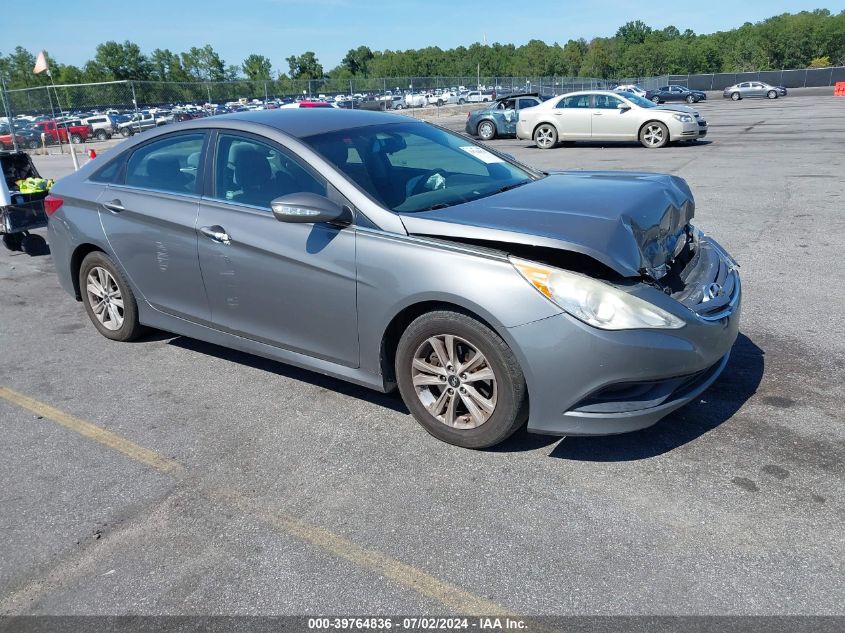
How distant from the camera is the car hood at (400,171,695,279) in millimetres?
3270

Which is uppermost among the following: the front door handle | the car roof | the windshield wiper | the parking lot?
the car roof

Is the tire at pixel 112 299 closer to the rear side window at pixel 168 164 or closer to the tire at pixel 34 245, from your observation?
the rear side window at pixel 168 164

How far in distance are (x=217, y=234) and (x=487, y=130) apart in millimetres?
20283

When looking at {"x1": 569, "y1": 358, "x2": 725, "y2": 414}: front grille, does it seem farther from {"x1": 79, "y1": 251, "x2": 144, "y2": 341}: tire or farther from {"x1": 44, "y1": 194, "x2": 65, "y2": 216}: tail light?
{"x1": 44, "y1": 194, "x2": 65, "y2": 216}: tail light

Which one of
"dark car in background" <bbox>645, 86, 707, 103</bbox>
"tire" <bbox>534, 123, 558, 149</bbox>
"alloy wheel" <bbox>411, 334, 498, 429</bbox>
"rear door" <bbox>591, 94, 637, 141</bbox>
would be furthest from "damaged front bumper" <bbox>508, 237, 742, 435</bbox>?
"dark car in background" <bbox>645, 86, 707, 103</bbox>

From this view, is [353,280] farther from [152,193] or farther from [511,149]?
[511,149]

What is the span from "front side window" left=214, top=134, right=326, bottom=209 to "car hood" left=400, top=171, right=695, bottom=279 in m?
0.77

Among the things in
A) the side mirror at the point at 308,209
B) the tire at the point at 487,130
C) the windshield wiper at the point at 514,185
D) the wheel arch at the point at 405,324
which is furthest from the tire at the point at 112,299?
the tire at the point at 487,130

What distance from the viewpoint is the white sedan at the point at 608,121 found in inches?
698

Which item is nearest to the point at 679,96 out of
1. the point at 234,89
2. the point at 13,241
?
the point at 234,89

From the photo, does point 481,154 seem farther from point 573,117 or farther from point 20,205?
point 573,117

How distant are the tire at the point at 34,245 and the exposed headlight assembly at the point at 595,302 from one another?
8.01m

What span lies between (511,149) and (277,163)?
1665 cm

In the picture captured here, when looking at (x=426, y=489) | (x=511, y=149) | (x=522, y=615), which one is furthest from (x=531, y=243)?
(x=511, y=149)
